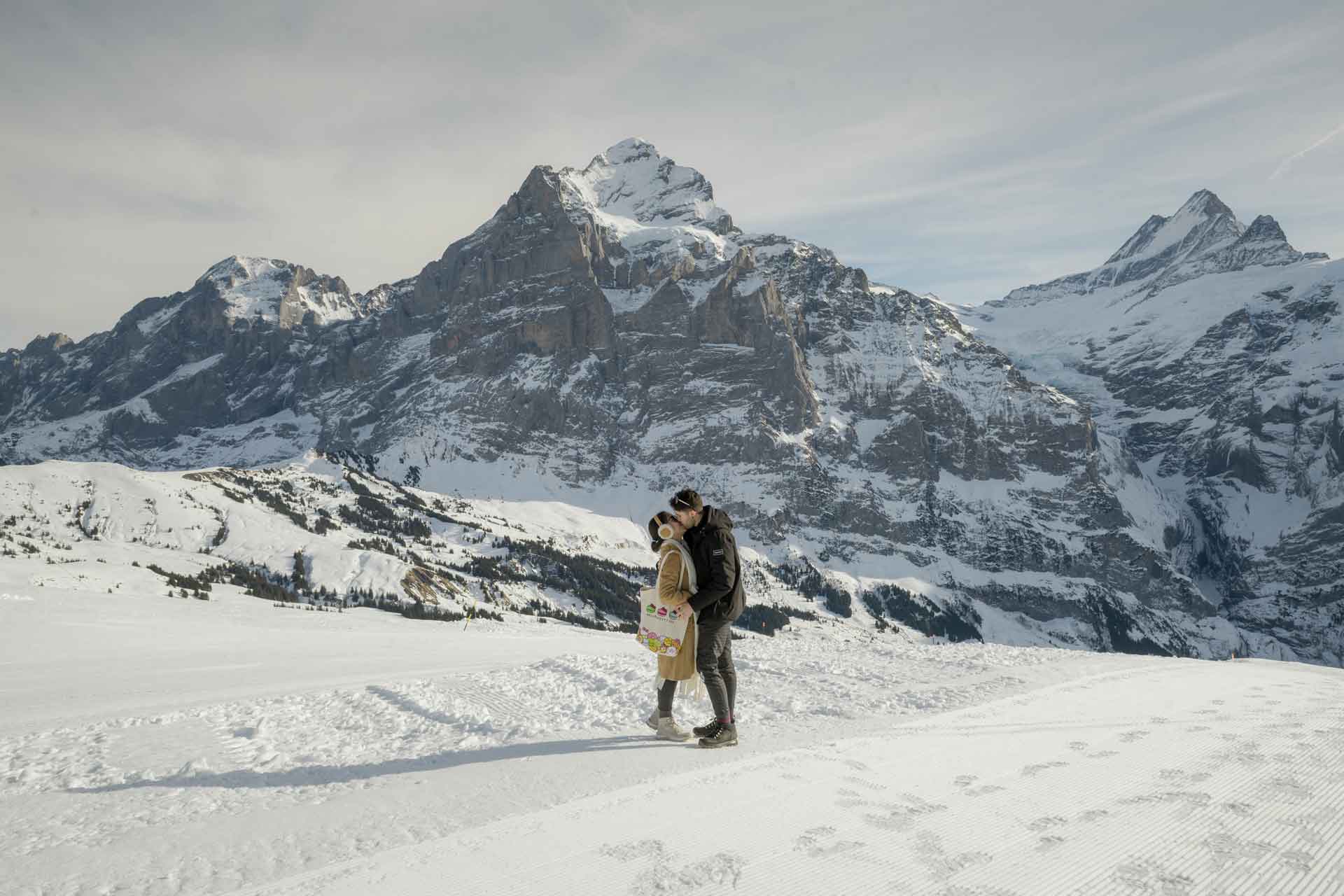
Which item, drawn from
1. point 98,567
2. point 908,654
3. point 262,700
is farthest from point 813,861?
point 98,567

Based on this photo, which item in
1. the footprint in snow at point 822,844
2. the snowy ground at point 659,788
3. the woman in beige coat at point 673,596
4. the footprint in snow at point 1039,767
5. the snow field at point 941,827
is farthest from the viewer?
the woman in beige coat at point 673,596

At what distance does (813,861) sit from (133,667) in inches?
647

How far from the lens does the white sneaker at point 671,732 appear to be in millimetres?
8438

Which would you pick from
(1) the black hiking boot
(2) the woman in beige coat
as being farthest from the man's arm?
(1) the black hiking boot

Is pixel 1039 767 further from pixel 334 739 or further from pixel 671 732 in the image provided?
pixel 334 739

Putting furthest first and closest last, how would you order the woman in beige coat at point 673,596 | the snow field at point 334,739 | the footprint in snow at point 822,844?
1. the woman in beige coat at point 673,596
2. the snow field at point 334,739
3. the footprint in snow at point 822,844

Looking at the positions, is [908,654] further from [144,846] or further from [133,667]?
[133,667]

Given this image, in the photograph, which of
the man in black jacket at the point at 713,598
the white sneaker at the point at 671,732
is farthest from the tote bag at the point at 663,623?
the white sneaker at the point at 671,732

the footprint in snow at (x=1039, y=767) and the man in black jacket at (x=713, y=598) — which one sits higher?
the man in black jacket at (x=713, y=598)

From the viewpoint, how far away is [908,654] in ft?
56.9

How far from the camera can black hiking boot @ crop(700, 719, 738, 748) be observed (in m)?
8.11

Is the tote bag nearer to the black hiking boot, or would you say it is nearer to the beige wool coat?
the beige wool coat

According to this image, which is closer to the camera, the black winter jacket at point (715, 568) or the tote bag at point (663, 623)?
the black winter jacket at point (715, 568)

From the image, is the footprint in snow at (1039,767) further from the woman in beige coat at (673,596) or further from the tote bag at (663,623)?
the tote bag at (663,623)
